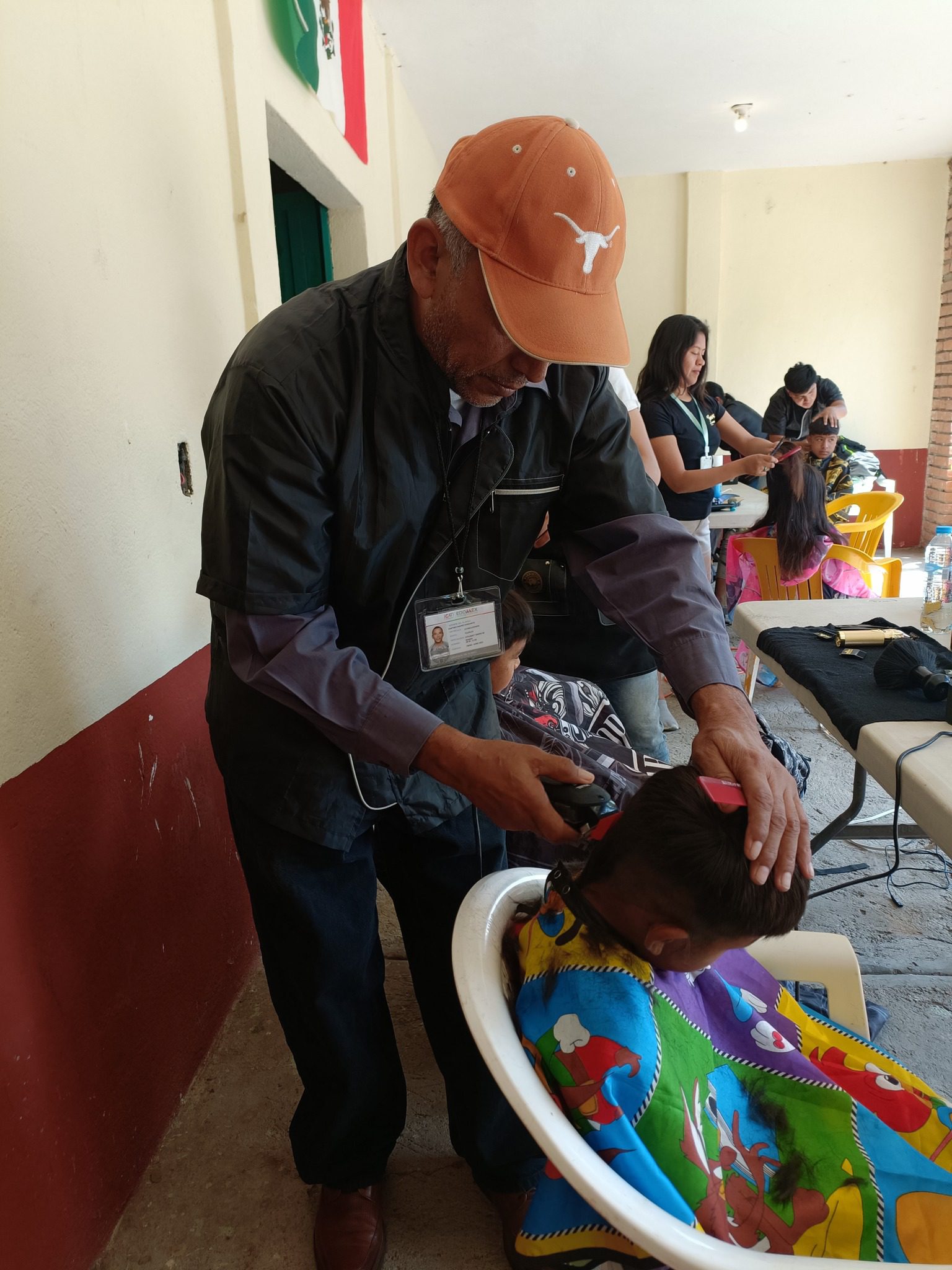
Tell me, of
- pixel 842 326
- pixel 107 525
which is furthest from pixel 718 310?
pixel 107 525

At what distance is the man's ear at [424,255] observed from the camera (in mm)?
1031

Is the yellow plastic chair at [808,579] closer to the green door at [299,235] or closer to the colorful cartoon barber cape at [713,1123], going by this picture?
the green door at [299,235]

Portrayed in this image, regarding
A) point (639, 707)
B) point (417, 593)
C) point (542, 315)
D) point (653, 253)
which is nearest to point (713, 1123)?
point (417, 593)

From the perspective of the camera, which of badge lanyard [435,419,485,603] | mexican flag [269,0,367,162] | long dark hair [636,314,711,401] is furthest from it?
long dark hair [636,314,711,401]

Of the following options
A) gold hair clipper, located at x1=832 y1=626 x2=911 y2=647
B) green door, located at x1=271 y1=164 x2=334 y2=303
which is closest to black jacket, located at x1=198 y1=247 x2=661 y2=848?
gold hair clipper, located at x1=832 y1=626 x2=911 y2=647

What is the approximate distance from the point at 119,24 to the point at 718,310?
23.8ft

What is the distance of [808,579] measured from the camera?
3.68 m

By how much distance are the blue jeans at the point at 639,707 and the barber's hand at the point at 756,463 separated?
5.31 feet

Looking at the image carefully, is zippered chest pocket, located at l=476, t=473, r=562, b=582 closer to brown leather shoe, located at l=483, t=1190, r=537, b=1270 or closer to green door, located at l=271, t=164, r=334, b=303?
brown leather shoe, located at l=483, t=1190, r=537, b=1270

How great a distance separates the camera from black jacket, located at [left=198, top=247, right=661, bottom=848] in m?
1.04

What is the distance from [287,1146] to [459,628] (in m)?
1.20

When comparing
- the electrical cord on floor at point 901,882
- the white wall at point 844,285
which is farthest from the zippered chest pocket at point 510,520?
the white wall at point 844,285

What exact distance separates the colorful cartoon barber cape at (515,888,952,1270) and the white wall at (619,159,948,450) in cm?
731

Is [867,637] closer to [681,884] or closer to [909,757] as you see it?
[909,757]
